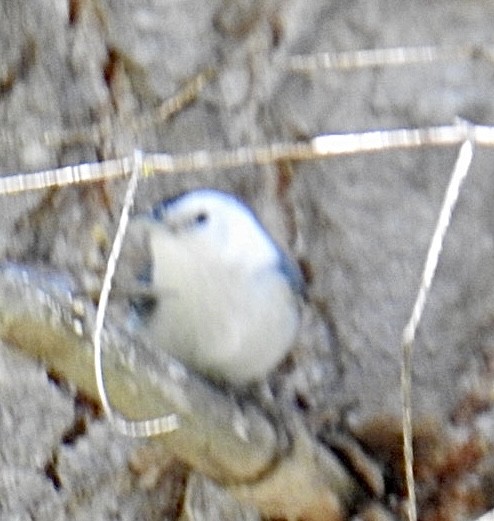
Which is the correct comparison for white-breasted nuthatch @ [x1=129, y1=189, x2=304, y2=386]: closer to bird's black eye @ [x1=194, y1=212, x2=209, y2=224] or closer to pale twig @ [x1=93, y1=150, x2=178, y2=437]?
bird's black eye @ [x1=194, y1=212, x2=209, y2=224]

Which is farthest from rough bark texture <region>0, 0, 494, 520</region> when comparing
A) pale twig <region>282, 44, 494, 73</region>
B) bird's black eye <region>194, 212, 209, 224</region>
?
bird's black eye <region>194, 212, 209, 224</region>

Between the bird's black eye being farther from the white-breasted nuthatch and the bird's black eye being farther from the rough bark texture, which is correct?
the rough bark texture

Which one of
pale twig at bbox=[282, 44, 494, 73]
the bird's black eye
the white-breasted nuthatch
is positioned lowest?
the white-breasted nuthatch

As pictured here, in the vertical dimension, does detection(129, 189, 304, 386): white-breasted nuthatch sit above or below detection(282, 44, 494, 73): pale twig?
below

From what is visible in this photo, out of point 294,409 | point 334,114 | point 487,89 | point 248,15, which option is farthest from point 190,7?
point 294,409

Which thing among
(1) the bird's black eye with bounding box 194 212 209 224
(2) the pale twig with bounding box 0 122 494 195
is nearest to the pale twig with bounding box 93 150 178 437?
(2) the pale twig with bounding box 0 122 494 195

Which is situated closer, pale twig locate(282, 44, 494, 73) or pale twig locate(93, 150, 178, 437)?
pale twig locate(93, 150, 178, 437)

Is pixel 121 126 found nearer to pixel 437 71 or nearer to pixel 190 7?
pixel 190 7

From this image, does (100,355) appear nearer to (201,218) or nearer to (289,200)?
(201,218)
